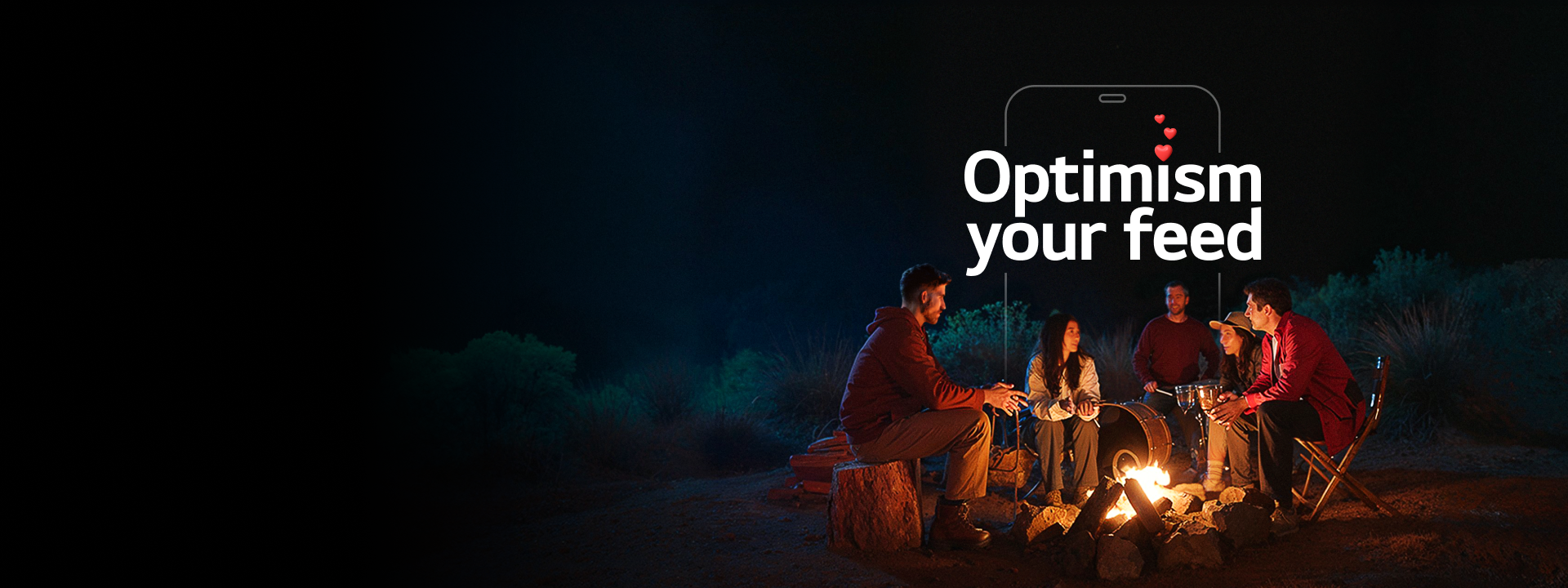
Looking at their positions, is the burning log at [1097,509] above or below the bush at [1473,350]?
below

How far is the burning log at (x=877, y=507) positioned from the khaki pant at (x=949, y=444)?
0.08 m

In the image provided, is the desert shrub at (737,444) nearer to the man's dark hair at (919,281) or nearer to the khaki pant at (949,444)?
the khaki pant at (949,444)

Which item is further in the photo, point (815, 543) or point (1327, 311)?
point (1327, 311)

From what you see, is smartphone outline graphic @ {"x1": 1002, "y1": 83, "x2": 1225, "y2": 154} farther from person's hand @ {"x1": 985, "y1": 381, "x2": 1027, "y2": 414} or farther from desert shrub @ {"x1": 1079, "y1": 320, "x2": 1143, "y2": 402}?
person's hand @ {"x1": 985, "y1": 381, "x2": 1027, "y2": 414}

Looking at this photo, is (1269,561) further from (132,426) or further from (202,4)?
(202,4)

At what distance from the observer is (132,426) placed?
6508 millimetres

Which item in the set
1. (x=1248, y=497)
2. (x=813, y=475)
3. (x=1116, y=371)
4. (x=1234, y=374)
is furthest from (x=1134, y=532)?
(x=1116, y=371)

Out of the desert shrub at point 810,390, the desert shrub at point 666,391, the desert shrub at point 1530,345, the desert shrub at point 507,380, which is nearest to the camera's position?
the desert shrub at point 1530,345

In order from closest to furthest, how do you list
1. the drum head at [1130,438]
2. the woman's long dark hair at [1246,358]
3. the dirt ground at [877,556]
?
the dirt ground at [877,556] < the drum head at [1130,438] < the woman's long dark hair at [1246,358]

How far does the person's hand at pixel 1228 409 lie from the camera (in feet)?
14.7

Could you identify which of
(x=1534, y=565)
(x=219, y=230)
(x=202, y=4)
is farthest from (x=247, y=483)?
(x=1534, y=565)

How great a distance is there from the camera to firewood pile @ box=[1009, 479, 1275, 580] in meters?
3.72

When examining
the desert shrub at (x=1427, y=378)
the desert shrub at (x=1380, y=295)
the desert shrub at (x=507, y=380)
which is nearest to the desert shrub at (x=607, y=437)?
the desert shrub at (x=507, y=380)

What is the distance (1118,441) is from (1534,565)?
1.84 metres
